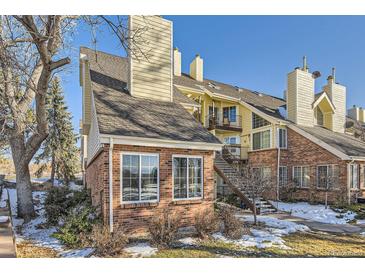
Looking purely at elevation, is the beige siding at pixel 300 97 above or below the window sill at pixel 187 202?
above

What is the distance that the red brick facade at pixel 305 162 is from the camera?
1267 centimetres

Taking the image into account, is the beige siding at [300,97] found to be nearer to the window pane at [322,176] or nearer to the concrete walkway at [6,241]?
the window pane at [322,176]

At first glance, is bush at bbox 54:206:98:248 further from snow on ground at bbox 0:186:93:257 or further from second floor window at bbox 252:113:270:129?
second floor window at bbox 252:113:270:129

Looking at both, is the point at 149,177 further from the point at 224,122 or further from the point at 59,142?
the point at 59,142

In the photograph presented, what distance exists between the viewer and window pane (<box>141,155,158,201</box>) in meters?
7.16

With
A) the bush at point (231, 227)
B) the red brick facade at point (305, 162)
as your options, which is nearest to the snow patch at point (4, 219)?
the bush at point (231, 227)

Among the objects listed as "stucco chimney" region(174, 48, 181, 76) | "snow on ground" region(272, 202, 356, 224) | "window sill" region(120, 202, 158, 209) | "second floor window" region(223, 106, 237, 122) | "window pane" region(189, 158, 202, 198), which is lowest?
"snow on ground" region(272, 202, 356, 224)

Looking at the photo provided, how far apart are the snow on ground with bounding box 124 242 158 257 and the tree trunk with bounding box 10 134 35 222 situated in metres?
5.40

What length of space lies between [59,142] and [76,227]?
16969 millimetres

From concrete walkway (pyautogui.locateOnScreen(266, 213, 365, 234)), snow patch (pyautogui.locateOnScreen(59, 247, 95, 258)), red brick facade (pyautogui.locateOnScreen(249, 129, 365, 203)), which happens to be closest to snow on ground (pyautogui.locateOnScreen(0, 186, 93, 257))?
snow patch (pyautogui.locateOnScreen(59, 247, 95, 258))

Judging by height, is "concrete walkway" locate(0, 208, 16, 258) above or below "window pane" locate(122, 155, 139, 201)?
below

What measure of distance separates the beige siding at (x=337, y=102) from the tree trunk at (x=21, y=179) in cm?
1849

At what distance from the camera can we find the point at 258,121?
16.4 meters

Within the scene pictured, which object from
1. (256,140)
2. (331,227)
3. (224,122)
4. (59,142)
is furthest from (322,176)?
(59,142)
